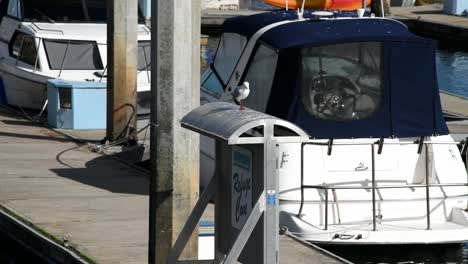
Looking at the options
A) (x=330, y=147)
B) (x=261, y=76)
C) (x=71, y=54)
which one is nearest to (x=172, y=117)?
(x=330, y=147)

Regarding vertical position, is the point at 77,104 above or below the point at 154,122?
below

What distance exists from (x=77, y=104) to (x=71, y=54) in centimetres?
184

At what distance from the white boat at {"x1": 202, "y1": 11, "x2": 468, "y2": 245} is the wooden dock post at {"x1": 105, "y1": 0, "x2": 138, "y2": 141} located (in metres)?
4.14

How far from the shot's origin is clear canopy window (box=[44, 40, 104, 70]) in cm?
1984

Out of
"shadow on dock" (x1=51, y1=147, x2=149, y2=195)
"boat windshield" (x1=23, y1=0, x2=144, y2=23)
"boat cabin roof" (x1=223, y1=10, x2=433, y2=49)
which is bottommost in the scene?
"shadow on dock" (x1=51, y1=147, x2=149, y2=195)

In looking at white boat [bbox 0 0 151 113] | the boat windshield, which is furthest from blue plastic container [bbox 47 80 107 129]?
the boat windshield

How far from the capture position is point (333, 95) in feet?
40.9

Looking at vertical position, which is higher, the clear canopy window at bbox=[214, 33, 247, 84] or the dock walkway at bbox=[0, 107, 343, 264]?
the clear canopy window at bbox=[214, 33, 247, 84]

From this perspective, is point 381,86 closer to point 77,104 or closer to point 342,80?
point 342,80

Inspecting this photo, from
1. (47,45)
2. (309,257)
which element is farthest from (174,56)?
(47,45)

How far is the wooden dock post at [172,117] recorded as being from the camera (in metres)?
9.12

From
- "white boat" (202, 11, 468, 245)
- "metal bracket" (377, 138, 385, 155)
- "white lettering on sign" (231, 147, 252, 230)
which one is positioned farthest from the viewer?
"metal bracket" (377, 138, 385, 155)

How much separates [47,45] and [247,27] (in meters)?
6.69

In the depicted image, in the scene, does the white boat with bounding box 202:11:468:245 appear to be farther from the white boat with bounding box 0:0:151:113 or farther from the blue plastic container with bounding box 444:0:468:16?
the blue plastic container with bounding box 444:0:468:16
